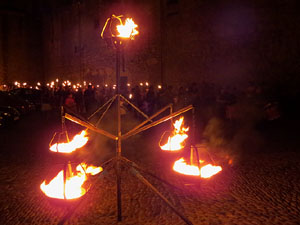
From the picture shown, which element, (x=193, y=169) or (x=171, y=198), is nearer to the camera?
(x=193, y=169)

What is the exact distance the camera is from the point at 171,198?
4344 millimetres

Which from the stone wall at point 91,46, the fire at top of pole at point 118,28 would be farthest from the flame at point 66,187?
the stone wall at point 91,46

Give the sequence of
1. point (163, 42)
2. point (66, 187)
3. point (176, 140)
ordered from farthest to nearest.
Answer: point (163, 42) → point (176, 140) → point (66, 187)

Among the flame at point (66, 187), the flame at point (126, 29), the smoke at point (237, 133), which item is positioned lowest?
the smoke at point (237, 133)

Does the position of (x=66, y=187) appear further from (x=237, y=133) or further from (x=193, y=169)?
(x=237, y=133)

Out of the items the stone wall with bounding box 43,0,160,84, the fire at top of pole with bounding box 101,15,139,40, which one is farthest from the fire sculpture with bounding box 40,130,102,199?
the stone wall with bounding box 43,0,160,84

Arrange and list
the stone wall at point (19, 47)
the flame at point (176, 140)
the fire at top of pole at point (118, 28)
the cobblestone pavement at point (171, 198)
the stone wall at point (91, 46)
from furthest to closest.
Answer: the stone wall at point (19, 47)
the stone wall at point (91, 46)
the flame at point (176, 140)
the cobblestone pavement at point (171, 198)
the fire at top of pole at point (118, 28)

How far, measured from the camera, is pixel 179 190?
4617 millimetres

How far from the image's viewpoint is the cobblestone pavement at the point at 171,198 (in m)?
3.67

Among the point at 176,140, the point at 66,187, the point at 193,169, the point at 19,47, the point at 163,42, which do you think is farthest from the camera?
the point at 19,47

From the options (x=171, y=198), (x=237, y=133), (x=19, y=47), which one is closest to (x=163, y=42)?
(x=237, y=133)

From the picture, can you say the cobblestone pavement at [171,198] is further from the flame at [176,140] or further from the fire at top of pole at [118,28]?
the fire at top of pole at [118,28]

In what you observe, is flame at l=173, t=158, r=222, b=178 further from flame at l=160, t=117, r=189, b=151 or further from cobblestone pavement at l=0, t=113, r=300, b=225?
flame at l=160, t=117, r=189, b=151

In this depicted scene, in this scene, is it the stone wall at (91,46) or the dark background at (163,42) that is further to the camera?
the stone wall at (91,46)
